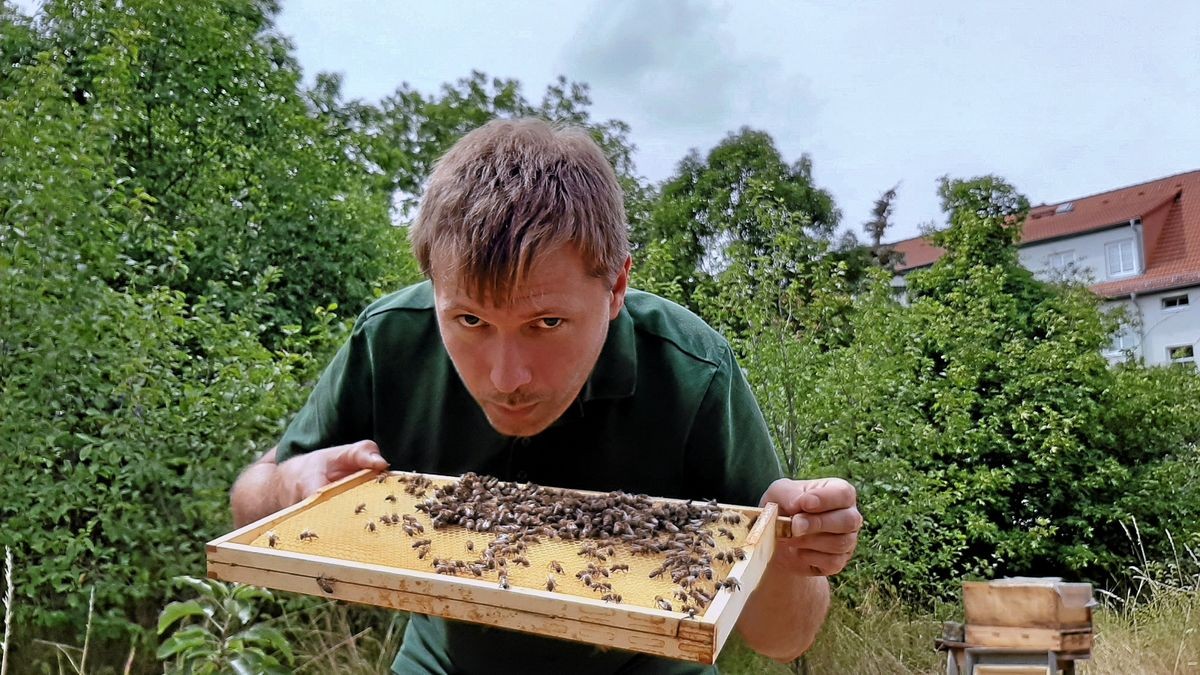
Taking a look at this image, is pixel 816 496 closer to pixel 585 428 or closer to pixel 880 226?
pixel 585 428

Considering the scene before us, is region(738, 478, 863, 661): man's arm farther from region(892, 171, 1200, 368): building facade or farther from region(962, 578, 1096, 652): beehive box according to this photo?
region(892, 171, 1200, 368): building facade

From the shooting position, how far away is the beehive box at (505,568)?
5.23 feet

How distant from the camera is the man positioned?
199 cm

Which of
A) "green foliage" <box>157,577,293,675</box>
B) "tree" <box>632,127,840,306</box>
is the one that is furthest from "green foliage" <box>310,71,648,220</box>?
"green foliage" <box>157,577,293,675</box>

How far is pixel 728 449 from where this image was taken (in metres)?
2.45

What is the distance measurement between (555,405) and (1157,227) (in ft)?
76.8

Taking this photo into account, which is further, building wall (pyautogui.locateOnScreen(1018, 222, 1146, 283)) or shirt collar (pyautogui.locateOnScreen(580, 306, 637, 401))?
building wall (pyautogui.locateOnScreen(1018, 222, 1146, 283))

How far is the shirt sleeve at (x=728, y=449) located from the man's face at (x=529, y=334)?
1.76ft

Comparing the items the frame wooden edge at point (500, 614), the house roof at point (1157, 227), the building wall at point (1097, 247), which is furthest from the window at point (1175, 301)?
the frame wooden edge at point (500, 614)

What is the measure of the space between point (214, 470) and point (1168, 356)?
16.8m

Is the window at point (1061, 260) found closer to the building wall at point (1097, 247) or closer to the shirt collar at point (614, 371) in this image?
the building wall at point (1097, 247)

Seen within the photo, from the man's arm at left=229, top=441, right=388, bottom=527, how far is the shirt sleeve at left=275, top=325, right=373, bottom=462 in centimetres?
→ 10

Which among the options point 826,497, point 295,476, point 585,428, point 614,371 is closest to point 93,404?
point 295,476

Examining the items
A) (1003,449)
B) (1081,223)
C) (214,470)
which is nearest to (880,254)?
(1003,449)
